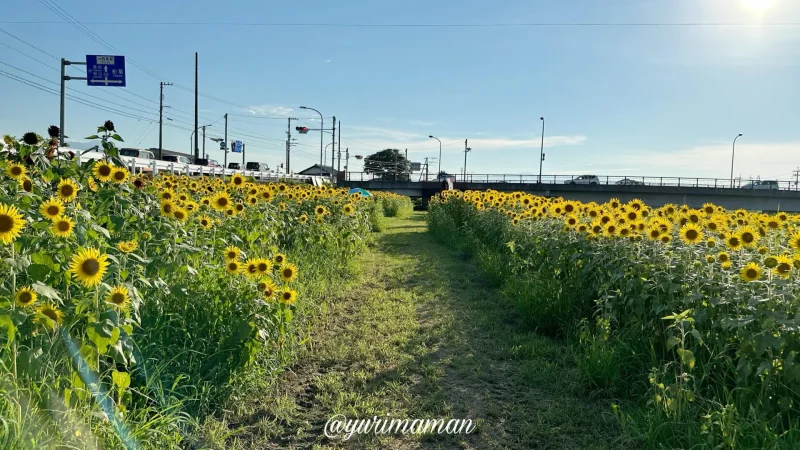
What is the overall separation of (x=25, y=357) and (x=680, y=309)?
3541 mm

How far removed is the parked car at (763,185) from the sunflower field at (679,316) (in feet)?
137

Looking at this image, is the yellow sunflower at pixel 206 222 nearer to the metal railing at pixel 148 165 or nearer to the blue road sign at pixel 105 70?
the metal railing at pixel 148 165

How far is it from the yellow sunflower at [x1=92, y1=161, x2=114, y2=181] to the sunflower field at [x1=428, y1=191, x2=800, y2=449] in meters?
3.74

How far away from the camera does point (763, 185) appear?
4206 centimetres

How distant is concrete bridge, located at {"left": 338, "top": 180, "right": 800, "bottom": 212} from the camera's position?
3788 centimetres

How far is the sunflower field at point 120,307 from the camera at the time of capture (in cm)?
219

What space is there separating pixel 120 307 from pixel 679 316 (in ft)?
9.36

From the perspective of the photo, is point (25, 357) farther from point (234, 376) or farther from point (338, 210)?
point (338, 210)

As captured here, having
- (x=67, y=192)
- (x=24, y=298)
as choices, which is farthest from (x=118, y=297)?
(x=67, y=192)

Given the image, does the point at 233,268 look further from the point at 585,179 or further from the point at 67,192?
the point at 585,179

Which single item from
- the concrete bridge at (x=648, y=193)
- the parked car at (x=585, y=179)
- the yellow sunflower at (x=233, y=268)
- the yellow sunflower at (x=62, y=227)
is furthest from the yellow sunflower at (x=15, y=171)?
the parked car at (x=585, y=179)

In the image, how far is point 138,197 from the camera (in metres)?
4.54

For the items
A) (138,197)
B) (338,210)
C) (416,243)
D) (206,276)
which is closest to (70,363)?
(206,276)

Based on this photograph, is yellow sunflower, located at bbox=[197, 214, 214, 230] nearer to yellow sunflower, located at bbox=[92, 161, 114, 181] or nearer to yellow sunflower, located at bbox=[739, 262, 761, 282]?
yellow sunflower, located at bbox=[92, 161, 114, 181]
